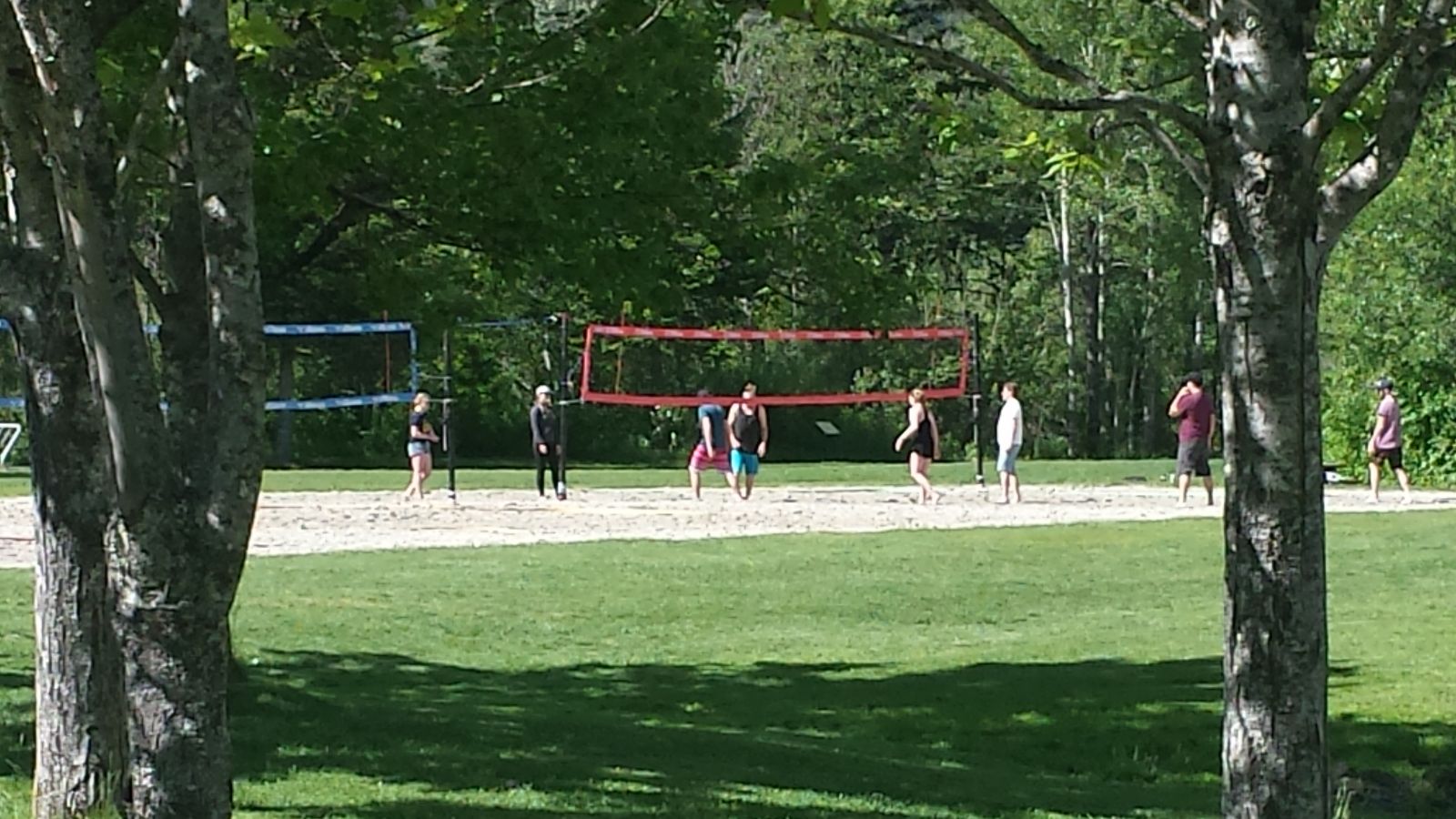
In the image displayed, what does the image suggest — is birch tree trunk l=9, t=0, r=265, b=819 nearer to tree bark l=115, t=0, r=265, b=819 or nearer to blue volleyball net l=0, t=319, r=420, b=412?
tree bark l=115, t=0, r=265, b=819

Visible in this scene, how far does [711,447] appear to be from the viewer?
3231 cm

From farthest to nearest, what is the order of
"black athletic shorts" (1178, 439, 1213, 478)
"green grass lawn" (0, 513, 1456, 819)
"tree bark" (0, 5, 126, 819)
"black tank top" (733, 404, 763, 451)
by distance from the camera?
"black tank top" (733, 404, 763, 451) → "black athletic shorts" (1178, 439, 1213, 478) → "green grass lawn" (0, 513, 1456, 819) → "tree bark" (0, 5, 126, 819)

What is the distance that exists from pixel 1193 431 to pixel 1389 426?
3.64m

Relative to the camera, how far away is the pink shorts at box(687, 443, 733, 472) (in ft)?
105

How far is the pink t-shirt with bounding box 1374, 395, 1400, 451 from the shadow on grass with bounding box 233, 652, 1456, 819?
1701cm

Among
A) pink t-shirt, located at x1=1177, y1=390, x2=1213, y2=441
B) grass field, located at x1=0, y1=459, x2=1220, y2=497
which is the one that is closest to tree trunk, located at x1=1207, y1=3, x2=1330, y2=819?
pink t-shirt, located at x1=1177, y1=390, x2=1213, y2=441

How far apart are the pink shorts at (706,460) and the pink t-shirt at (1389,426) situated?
897cm

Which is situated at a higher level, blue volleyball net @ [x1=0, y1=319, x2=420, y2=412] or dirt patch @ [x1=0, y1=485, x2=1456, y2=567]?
blue volleyball net @ [x1=0, y1=319, x2=420, y2=412]

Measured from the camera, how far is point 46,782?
7621mm

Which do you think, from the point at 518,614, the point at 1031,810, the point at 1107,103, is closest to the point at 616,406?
the point at 518,614

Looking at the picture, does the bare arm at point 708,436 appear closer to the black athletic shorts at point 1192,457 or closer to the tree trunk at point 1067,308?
the black athletic shorts at point 1192,457

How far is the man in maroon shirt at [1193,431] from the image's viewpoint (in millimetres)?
29547

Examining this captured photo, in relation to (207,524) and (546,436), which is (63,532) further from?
(546,436)

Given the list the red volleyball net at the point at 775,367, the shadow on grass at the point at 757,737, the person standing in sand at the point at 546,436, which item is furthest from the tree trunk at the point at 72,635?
the red volleyball net at the point at 775,367
